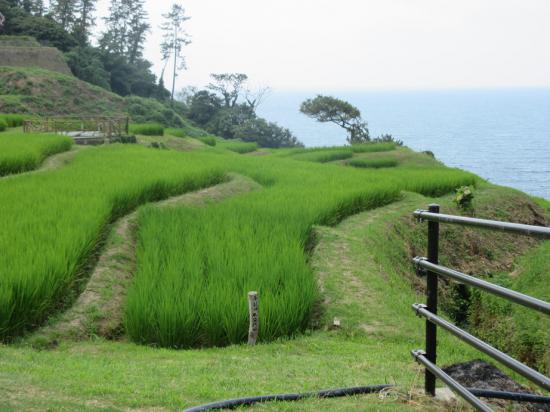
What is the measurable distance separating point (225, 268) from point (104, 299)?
1.19 m

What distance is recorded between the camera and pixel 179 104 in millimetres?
52531

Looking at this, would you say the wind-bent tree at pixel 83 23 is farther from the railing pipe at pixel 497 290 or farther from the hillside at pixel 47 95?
the railing pipe at pixel 497 290

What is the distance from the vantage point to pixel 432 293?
3307 mm

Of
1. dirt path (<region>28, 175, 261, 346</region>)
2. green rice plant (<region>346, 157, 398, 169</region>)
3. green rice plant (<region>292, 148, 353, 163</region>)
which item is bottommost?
dirt path (<region>28, 175, 261, 346</region>)

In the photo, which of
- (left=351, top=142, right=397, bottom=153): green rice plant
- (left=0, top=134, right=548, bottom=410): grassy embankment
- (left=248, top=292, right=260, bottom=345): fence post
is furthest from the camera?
(left=351, top=142, right=397, bottom=153): green rice plant

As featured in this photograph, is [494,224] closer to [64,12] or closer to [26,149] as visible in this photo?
[26,149]

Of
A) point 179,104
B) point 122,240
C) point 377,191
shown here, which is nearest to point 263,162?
point 377,191

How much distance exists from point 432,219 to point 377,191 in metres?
9.31

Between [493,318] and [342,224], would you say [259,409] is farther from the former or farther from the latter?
[342,224]

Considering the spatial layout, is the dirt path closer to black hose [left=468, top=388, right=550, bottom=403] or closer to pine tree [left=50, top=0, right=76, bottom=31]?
black hose [left=468, top=388, right=550, bottom=403]

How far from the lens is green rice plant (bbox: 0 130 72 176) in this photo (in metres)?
13.1

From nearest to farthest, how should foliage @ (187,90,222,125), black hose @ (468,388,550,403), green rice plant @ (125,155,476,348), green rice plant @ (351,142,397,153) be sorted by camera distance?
black hose @ (468,388,550,403)
green rice plant @ (125,155,476,348)
green rice plant @ (351,142,397,153)
foliage @ (187,90,222,125)

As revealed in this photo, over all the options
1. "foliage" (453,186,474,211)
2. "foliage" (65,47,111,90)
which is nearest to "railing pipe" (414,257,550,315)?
"foliage" (453,186,474,211)

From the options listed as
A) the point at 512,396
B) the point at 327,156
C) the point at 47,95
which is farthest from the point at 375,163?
the point at 512,396
